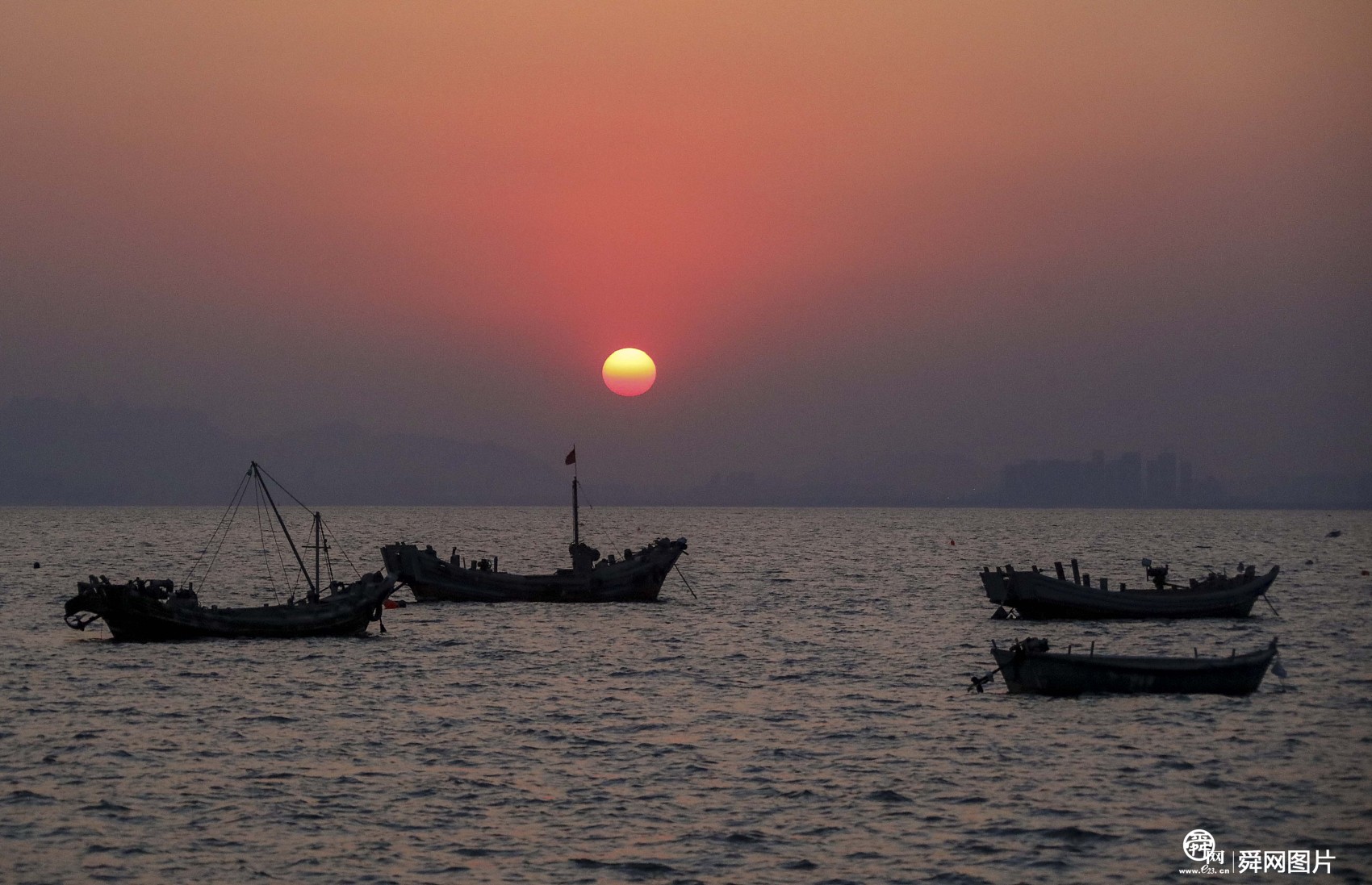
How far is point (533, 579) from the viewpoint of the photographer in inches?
3125

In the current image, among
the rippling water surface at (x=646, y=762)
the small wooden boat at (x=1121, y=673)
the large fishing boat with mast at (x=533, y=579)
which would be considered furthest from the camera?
the large fishing boat with mast at (x=533, y=579)

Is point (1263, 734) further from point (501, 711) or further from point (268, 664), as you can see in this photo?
point (268, 664)

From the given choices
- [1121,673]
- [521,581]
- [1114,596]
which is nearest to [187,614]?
[521,581]

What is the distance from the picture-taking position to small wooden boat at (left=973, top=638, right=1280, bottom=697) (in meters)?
40.6

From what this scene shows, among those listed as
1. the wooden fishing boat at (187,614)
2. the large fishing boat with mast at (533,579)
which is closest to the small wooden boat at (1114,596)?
the large fishing boat with mast at (533,579)

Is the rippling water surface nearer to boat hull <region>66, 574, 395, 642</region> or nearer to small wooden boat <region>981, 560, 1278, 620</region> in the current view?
boat hull <region>66, 574, 395, 642</region>

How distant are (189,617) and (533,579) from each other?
25353 mm

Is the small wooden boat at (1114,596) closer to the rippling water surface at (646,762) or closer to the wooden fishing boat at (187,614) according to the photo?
the rippling water surface at (646,762)

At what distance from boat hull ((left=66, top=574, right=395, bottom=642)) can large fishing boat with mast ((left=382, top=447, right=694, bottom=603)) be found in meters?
17.2

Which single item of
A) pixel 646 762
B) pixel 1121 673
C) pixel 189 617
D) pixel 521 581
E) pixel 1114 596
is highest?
pixel 521 581

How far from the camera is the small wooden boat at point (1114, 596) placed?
64.8m

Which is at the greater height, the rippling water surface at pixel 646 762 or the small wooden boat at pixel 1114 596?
the small wooden boat at pixel 1114 596

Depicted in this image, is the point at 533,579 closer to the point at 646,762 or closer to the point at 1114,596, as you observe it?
the point at 1114,596

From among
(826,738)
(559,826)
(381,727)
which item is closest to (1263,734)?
(826,738)
